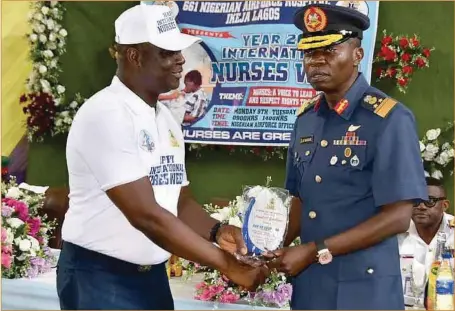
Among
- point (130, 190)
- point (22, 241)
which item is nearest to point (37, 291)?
point (22, 241)

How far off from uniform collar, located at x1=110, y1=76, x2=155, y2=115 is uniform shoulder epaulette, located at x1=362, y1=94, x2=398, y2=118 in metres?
0.67

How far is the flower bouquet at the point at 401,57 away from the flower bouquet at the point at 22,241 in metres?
2.50

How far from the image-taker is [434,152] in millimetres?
4586

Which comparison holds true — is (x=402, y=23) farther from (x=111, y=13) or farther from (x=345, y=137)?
(x=345, y=137)

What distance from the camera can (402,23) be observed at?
15.7ft

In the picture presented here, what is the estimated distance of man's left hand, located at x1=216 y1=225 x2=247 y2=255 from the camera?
2.32m

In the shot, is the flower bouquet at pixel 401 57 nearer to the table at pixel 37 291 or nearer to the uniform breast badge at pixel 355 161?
the table at pixel 37 291

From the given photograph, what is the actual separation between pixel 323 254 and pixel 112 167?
2.19 ft

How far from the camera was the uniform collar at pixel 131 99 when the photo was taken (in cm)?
213

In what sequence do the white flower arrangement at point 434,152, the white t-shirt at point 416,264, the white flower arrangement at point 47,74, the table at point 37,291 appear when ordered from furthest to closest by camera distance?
the white flower arrangement at point 47,74 < the white flower arrangement at point 434,152 < the table at point 37,291 < the white t-shirt at point 416,264

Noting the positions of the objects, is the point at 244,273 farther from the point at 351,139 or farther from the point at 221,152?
the point at 221,152

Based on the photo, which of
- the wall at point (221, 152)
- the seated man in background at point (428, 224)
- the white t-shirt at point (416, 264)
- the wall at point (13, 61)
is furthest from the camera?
the wall at point (13, 61)

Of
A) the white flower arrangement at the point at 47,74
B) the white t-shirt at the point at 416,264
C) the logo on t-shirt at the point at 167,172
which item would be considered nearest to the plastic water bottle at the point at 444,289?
the white t-shirt at the point at 416,264

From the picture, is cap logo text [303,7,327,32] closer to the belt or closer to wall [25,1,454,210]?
the belt
